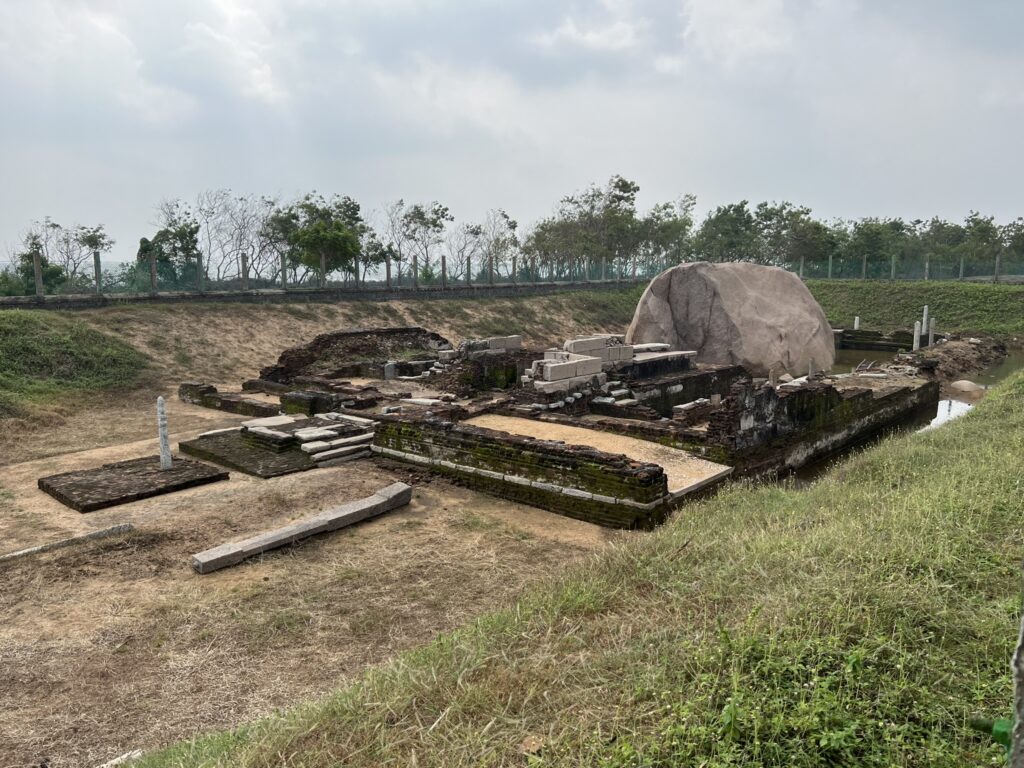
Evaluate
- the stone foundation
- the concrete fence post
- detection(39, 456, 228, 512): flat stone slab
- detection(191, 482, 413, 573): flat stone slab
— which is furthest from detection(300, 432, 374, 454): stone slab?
the concrete fence post

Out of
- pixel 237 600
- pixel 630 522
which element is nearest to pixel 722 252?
pixel 630 522

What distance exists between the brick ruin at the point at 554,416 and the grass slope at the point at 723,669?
3.49m

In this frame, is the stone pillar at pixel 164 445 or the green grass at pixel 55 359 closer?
the stone pillar at pixel 164 445

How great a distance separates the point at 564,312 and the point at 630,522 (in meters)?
25.0

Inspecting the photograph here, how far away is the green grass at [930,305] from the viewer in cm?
2877

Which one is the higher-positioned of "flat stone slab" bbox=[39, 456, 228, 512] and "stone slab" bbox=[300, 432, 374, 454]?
"stone slab" bbox=[300, 432, 374, 454]

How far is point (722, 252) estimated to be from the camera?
1890 inches

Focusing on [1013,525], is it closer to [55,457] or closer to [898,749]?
[898,749]

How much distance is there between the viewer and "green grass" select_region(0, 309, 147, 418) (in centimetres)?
1368

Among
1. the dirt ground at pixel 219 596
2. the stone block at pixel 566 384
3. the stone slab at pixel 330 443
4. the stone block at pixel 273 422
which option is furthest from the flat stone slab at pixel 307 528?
the stone block at pixel 566 384

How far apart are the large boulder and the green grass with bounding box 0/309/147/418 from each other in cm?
1341

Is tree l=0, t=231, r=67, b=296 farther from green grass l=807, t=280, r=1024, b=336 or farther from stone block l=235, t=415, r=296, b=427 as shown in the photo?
green grass l=807, t=280, r=1024, b=336

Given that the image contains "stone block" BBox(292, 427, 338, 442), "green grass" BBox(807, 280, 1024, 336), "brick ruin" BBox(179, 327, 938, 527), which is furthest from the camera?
"green grass" BBox(807, 280, 1024, 336)

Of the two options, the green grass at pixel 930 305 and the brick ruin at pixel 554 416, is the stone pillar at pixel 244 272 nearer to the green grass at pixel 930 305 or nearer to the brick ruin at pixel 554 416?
the brick ruin at pixel 554 416
